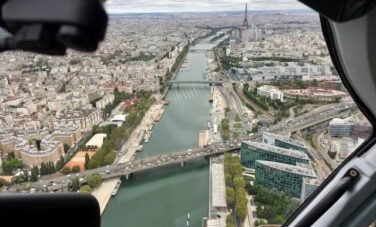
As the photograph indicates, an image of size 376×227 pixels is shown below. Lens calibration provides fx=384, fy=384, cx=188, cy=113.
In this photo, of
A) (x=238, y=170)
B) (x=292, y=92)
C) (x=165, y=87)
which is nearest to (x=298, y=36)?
(x=292, y=92)

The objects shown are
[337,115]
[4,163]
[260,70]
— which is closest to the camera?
[4,163]

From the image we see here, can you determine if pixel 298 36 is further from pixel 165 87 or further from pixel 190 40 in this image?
pixel 165 87

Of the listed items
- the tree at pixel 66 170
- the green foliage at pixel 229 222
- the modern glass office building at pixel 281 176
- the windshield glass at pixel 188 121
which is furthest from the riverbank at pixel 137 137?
the modern glass office building at pixel 281 176

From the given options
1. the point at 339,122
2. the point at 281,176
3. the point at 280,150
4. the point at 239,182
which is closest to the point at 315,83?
the point at 339,122

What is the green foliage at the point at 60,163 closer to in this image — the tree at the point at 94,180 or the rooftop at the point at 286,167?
the tree at the point at 94,180

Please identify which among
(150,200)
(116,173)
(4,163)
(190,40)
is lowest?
(150,200)

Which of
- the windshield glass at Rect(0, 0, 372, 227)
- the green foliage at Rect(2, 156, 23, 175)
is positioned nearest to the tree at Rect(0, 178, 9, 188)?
the windshield glass at Rect(0, 0, 372, 227)
